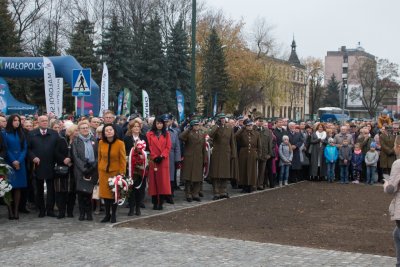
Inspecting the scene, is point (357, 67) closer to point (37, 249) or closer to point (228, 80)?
point (228, 80)

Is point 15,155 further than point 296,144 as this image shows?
No

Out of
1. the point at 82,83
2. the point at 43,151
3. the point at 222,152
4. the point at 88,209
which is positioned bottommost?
the point at 88,209

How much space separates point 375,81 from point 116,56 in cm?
4865

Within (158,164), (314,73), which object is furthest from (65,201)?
(314,73)

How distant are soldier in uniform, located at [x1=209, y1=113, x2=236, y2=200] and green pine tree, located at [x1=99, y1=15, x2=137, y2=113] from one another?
2673 centimetres

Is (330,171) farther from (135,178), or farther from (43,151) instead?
(43,151)

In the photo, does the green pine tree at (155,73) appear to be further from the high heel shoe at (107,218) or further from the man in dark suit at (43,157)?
the high heel shoe at (107,218)

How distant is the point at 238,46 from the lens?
2243 inches

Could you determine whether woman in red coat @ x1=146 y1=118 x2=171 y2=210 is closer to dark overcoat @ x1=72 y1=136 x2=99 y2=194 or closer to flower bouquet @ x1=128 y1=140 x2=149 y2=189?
flower bouquet @ x1=128 y1=140 x2=149 y2=189

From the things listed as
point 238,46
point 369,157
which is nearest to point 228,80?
point 238,46

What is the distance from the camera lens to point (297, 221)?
10.4 m

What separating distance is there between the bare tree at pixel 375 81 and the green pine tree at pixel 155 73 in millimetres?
41756

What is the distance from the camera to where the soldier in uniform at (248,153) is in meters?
14.4

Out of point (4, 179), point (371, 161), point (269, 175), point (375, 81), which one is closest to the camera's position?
point (4, 179)
